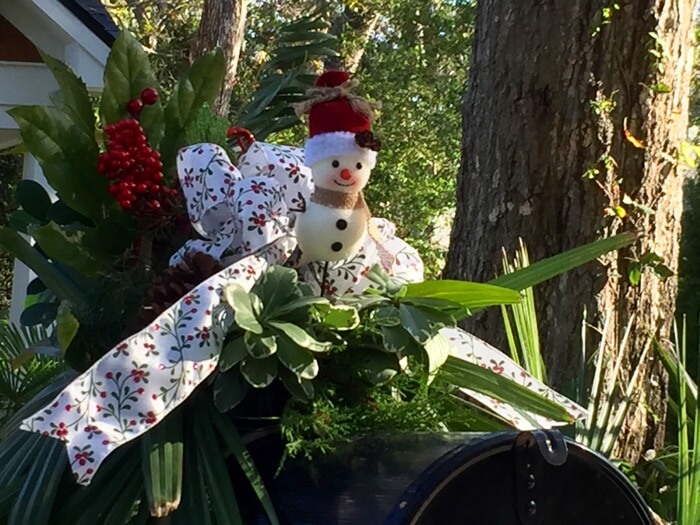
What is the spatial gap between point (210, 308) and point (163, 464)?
19 centimetres

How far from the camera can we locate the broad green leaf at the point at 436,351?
100 centimetres

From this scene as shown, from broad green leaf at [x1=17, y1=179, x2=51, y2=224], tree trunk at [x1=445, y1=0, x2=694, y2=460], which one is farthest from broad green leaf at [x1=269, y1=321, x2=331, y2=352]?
tree trunk at [x1=445, y1=0, x2=694, y2=460]

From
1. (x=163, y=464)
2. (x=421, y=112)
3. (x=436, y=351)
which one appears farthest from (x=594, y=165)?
(x=421, y=112)

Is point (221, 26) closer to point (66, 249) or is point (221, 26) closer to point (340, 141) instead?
point (66, 249)

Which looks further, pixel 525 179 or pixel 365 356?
pixel 525 179

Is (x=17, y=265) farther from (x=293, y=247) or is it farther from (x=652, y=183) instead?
(x=293, y=247)

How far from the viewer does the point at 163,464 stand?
3.11 feet

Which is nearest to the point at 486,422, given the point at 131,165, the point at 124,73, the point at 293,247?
the point at 293,247

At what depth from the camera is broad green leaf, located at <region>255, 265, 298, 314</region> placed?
0.99m

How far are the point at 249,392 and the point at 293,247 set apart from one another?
0.20 meters

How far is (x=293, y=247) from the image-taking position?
109 cm

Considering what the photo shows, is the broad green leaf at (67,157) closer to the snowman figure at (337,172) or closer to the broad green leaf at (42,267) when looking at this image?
the broad green leaf at (42,267)

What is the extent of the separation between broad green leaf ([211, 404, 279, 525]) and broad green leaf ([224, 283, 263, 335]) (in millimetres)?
155

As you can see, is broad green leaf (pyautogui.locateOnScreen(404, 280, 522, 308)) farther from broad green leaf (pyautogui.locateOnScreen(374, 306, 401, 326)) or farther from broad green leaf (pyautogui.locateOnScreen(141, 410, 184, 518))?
broad green leaf (pyautogui.locateOnScreen(141, 410, 184, 518))
